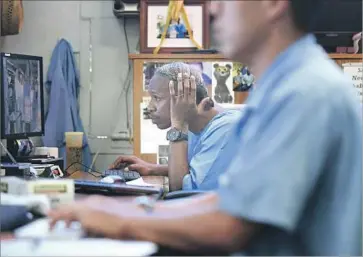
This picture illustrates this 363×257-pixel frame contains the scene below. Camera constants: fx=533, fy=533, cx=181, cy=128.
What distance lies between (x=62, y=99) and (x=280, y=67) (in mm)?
3026

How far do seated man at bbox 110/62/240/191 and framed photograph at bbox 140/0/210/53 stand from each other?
3.49ft

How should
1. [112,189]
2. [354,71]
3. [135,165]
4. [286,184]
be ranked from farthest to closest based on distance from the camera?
[354,71] → [135,165] → [112,189] → [286,184]

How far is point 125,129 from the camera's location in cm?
404

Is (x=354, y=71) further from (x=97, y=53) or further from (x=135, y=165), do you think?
(x=97, y=53)

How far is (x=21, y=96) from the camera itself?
94.7 inches

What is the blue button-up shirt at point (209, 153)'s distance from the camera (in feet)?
6.56

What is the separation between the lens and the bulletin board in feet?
10.4

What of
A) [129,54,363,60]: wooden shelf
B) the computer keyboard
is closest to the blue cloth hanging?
[129,54,363,60]: wooden shelf

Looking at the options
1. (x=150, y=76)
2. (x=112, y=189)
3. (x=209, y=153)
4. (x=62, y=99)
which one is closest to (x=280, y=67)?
(x=112, y=189)

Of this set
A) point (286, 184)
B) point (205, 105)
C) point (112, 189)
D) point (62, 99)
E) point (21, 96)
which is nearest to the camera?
point (286, 184)

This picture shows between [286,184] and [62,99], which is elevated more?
[62,99]

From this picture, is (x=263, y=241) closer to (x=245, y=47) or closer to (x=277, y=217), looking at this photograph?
(x=277, y=217)

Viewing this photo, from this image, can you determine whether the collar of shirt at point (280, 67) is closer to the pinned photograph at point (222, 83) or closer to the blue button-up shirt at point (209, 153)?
the blue button-up shirt at point (209, 153)

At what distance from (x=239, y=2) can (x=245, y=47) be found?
0.08 m
